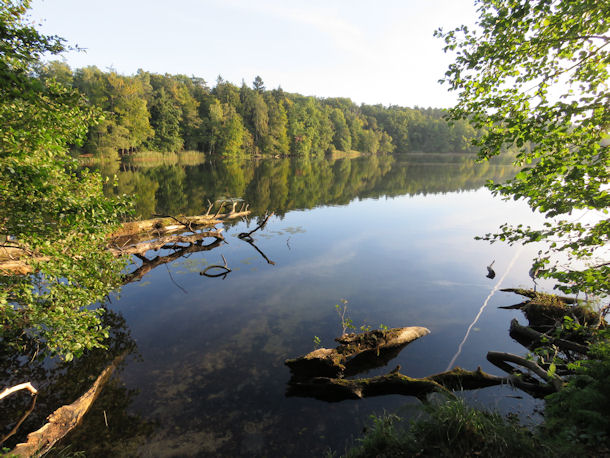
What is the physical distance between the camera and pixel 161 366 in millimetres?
9016

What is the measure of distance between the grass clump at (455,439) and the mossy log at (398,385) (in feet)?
6.53

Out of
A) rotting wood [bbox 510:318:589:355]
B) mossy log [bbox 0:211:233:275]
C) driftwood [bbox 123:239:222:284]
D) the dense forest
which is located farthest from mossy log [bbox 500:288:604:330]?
the dense forest

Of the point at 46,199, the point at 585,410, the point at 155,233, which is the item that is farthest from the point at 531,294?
the point at 155,233

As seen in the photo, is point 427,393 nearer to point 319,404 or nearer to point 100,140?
point 319,404

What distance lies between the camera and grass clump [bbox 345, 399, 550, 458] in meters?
4.71

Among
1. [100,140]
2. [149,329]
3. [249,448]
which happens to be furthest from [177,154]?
[249,448]

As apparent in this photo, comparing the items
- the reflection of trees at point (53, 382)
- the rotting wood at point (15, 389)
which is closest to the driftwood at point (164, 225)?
the reflection of trees at point (53, 382)

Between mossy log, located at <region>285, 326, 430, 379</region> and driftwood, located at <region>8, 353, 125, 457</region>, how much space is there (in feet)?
16.7

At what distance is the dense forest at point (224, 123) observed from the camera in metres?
72.7

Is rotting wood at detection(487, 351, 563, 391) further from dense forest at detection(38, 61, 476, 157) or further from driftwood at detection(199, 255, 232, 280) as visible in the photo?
dense forest at detection(38, 61, 476, 157)

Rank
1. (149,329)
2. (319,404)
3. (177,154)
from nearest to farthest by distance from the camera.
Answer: (319,404) → (149,329) → (177,154)

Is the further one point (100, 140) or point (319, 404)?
point (100, 140)

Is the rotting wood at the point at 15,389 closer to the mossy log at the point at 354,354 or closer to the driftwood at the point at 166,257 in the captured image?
the mossy log at the point at 354,354

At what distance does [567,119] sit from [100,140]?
82080mm
